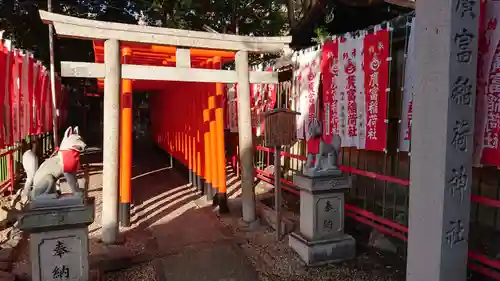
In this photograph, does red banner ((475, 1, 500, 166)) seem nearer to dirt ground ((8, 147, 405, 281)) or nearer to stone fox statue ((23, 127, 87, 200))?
dirt ground ((8, 147, 405, 281))

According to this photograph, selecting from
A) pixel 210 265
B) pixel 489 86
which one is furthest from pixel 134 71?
pixel 489 86

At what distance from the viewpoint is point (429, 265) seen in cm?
329

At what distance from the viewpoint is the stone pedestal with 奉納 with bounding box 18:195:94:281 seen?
3.74 meters

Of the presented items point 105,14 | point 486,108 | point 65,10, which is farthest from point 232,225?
point 65,10

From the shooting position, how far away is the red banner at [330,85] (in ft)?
20.0

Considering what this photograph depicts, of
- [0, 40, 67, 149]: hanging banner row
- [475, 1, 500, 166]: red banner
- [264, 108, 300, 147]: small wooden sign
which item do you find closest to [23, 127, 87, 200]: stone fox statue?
[264, 108, 300, 147]: small wooden sign

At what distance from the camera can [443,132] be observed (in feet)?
10.2

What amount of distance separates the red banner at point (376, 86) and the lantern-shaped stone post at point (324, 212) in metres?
0.64

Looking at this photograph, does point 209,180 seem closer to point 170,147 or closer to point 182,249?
point 182,249

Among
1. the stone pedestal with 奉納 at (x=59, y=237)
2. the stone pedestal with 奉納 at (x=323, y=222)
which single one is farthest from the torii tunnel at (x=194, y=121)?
the stone pedestal with 奉納 at (x=323, y=222)

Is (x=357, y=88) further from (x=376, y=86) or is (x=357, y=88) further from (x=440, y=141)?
(x=440, y=141)

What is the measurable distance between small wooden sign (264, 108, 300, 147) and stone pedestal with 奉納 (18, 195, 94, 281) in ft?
9.79

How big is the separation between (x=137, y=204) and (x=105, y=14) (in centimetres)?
1219

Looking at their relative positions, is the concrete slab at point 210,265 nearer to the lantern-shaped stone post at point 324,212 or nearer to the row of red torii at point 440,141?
Answer: the lantern-shaped stone post at point 324,212
